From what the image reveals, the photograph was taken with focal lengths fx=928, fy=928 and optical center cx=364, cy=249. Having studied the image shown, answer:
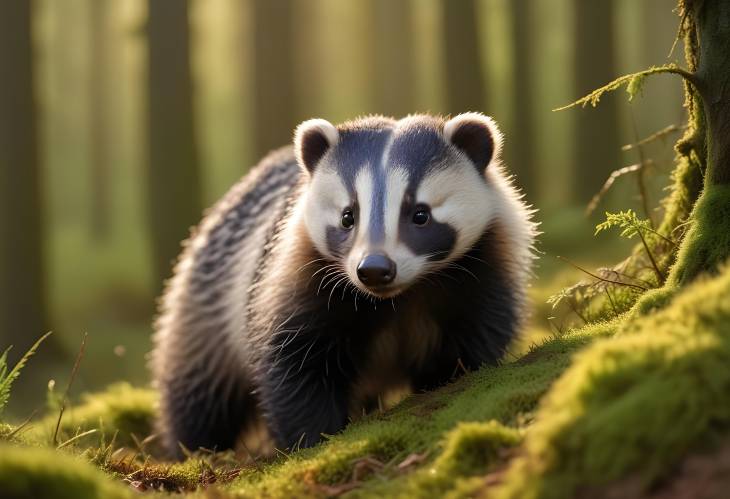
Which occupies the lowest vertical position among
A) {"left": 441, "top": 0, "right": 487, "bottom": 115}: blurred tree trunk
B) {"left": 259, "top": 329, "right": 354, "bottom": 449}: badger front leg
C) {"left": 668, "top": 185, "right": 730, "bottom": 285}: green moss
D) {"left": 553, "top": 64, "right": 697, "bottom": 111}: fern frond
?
{"left": 259, "top": 329, "right": 354, "bottom": 449}: badger front leg

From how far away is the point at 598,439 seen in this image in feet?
7.04

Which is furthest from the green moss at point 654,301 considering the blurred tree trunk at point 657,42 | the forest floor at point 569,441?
the blurred tree trunk at point 657,42

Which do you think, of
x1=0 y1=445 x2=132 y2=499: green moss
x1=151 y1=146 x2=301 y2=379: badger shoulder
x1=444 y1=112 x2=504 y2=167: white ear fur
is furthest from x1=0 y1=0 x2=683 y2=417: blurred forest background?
x1=0 y1=445 x2=132 y2=499: green moss

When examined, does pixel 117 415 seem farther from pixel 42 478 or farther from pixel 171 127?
pixel 171 127

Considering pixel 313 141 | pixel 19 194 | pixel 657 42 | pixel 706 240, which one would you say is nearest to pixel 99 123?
pixel 657 42

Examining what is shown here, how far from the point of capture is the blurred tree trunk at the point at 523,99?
516 inches

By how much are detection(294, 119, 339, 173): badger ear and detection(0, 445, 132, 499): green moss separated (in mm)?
2345

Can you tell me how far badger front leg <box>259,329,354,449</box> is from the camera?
422 centimetres

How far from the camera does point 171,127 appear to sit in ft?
37.2

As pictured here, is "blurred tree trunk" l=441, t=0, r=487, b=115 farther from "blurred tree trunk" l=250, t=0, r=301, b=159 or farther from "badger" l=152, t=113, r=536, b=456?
"badger" l=152, t=113, r=536, b=456

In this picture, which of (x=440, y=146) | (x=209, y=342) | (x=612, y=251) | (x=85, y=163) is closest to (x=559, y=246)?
(x=612, y=251)

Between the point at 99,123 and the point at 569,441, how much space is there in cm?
2456

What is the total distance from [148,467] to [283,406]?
659 mm

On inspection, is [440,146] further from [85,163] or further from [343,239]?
[85,163]
